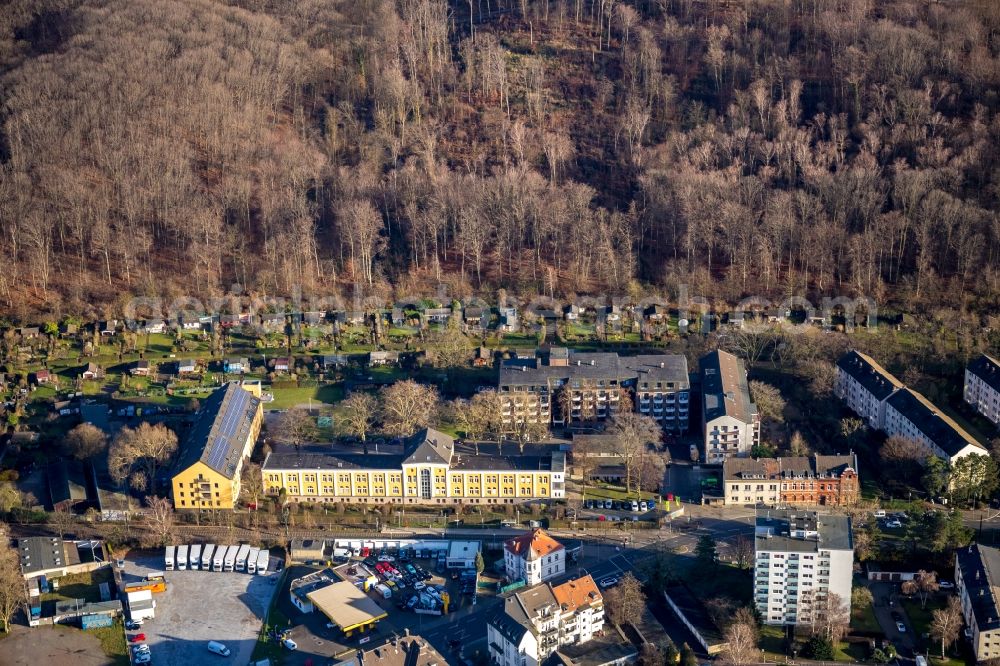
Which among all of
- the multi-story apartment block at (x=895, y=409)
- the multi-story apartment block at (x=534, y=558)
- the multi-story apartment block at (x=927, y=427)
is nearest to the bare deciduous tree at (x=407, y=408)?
the multi-story apartment block at (x=534, y=558)

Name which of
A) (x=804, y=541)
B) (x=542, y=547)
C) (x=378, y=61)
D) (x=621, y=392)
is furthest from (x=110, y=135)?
(x=804, y=541)

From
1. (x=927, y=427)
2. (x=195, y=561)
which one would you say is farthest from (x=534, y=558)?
(x=927, y=427)

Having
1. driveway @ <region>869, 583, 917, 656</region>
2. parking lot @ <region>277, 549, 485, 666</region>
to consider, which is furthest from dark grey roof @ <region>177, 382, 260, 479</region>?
driveway @ <region>869, 583, 917, 656</region>

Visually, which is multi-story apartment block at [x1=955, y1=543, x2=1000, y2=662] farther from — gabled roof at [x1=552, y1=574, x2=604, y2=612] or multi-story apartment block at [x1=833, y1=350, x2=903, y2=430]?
gabled roof at [x1=552, y1=574, x2=604, y2=612]

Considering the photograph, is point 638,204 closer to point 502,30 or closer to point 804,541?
point 502,30

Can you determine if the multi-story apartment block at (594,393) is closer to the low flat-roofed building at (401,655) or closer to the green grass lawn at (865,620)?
the green grass lawn at (865,620)

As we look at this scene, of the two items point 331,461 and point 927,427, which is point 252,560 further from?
point 927,427

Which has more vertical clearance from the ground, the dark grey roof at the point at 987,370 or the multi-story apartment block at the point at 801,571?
the dark grey roof at the point at 987,370
